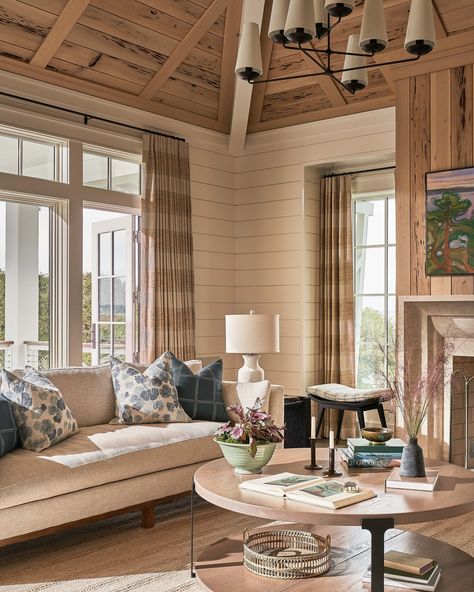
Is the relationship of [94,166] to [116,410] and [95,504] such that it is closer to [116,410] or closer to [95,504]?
[116,410]

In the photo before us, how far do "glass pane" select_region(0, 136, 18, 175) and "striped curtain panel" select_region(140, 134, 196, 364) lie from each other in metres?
1.12

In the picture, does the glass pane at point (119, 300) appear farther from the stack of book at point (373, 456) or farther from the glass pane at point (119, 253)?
the stack of book at point (373, 456)

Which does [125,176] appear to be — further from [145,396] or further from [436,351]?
[436,351]

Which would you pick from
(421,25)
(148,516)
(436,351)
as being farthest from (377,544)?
(436,351)

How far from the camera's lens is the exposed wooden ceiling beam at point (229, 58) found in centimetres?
567

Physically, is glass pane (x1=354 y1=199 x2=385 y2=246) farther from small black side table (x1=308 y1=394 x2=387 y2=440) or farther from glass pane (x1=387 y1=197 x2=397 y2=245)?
small black side table (x1=308 y1=394 x2=387 y2=440)

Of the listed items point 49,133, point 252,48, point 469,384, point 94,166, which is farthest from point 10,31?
point 469,384

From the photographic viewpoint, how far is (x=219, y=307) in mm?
6777

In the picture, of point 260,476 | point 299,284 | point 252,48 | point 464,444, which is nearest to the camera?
point 260,476

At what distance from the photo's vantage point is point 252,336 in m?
4.96

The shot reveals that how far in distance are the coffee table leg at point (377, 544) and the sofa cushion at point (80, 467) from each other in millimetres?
1587

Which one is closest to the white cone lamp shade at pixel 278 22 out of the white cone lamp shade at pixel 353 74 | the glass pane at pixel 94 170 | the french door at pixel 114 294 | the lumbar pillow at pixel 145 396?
the white cone lamp shade at pixel 353 74

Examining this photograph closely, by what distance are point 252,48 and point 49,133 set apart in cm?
231

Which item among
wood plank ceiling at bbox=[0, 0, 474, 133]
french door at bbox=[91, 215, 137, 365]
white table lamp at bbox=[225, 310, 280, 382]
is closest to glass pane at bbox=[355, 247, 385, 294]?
wood plank ceiling at bbox=[0, 0, 474, 133]
